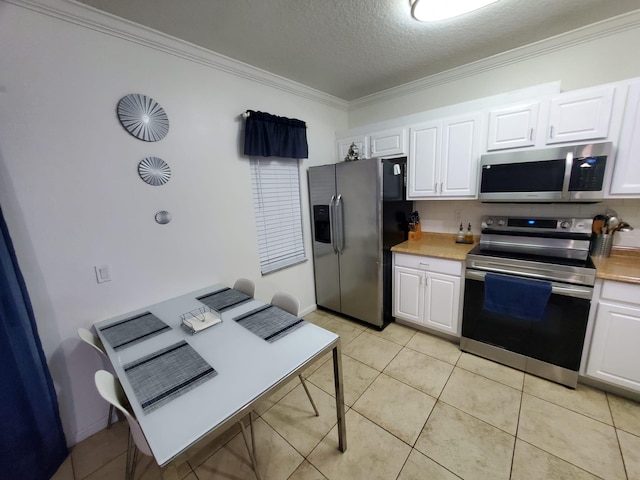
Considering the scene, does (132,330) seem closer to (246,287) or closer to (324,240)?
(246,287)

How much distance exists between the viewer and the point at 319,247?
3.05 meters

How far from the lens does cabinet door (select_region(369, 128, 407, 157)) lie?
2.60m

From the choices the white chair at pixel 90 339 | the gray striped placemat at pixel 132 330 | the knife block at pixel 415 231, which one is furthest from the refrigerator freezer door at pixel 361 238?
the white chair at pixel 90 339

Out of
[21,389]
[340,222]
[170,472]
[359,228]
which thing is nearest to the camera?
[170,472]

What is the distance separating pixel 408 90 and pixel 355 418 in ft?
10.6

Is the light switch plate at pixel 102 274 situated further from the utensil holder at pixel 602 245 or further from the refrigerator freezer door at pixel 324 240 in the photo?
the utensil holder at pixel 602 245

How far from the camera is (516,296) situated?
1.89 meters

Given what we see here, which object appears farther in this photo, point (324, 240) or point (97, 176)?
point (324, 240)

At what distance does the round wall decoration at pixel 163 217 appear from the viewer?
74.5 inches

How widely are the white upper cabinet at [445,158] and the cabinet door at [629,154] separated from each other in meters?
0.83

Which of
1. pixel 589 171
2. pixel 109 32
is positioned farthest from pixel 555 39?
pixel 109 32

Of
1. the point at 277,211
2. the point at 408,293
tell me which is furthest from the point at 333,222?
the point at 408,293

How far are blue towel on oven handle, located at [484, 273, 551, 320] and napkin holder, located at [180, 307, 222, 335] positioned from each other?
79.5 inches

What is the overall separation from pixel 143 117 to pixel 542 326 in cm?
325
